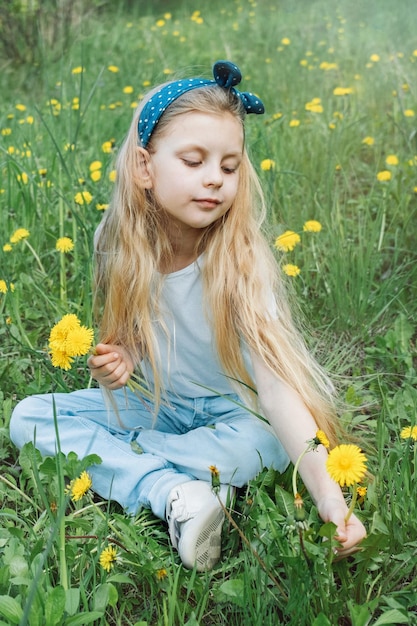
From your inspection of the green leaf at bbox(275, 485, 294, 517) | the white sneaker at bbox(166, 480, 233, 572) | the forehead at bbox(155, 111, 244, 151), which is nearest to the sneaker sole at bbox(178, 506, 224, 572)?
the white sneaker at bbox(166, 480, 233, 572)

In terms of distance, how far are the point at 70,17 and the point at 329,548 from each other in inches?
165

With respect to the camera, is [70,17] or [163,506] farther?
[70,17]

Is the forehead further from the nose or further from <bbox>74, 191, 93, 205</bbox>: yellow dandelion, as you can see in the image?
<bbox>74, 191, 93, 205</bbox>: yellow dandelion

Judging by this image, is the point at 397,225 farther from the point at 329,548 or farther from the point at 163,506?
the point at 329,548

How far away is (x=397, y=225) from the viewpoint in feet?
7.60

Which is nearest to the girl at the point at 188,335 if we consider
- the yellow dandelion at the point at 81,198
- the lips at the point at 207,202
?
the lips at the point at 207,202

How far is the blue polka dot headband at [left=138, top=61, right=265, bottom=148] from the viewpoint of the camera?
1.50 metres

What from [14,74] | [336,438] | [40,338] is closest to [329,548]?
[336,438]

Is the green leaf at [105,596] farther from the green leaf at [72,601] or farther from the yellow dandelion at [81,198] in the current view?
the yellow dandelion at [81,198]

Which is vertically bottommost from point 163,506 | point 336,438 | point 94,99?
point 163,506

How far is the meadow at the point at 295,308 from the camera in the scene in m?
1.13

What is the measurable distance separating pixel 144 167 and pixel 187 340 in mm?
362

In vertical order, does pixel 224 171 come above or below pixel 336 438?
above

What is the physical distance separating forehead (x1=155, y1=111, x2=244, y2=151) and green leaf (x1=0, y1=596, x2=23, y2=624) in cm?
83
